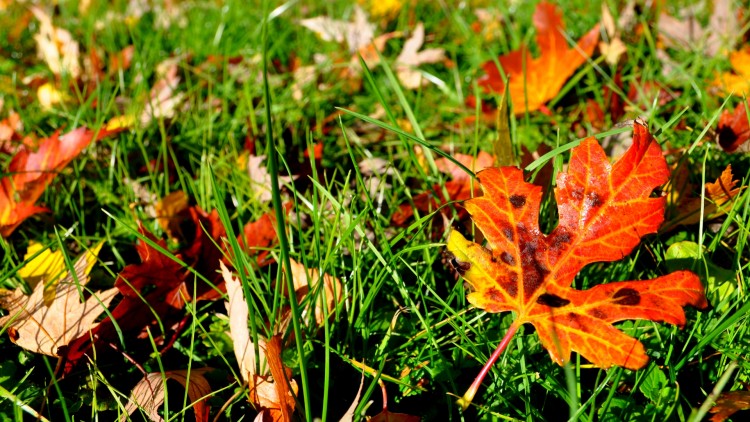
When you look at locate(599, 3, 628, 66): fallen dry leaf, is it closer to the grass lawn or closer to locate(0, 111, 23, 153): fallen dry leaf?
the grass lawn

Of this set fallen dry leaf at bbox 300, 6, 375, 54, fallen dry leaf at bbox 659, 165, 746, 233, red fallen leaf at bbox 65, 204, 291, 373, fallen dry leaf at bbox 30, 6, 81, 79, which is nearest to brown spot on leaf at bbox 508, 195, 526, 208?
fallen dry leaf at bbox 659, 165, 746, 233

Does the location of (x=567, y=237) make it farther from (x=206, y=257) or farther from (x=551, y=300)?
(x=206, y=257)

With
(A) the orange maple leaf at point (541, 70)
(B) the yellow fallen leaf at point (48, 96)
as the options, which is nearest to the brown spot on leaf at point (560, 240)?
(A) the orange maple leaf at point (541, 70)

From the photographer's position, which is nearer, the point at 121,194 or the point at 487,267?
the point at 487,267

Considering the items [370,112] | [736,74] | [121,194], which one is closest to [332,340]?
[121,194]

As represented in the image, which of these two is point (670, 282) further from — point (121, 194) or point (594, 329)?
point (121, 194)

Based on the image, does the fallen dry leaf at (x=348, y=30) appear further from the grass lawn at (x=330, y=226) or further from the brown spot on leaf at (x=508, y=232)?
the brown spot on leaf at (x=508, y=232)

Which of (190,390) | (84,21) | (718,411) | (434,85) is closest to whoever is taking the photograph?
(718,411)
